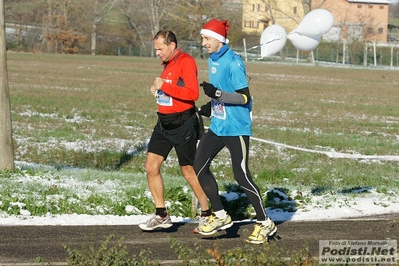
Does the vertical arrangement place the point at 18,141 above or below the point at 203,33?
below

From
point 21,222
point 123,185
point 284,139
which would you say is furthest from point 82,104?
point 21,222

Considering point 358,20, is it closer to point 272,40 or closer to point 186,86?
point 272,40

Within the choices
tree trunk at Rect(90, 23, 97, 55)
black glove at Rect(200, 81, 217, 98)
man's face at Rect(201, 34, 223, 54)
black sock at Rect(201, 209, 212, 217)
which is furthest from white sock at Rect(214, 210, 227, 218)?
tree trunk at Rect(90, 23, 97, 55)

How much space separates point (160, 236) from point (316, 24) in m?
3.02

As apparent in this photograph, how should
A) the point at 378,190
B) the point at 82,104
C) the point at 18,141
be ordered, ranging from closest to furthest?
the point at 378,190 < the point at 18,141 < the point at 82,104

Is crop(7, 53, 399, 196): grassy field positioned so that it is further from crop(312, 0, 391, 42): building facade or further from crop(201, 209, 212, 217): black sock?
crop(312, 0, 391, 42): building facade

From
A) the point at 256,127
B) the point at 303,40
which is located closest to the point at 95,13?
the point at 256,127

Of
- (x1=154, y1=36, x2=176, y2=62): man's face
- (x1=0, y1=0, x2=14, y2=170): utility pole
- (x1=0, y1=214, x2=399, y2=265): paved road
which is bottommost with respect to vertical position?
(x1=0, y1=214, x2=399, y2=265): paved road

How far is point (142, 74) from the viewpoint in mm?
46531

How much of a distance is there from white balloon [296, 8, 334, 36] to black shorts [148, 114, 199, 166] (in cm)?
189

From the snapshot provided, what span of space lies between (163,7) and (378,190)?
84.2 m

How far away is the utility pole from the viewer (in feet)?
35.4

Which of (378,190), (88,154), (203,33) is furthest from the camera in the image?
(88,154)

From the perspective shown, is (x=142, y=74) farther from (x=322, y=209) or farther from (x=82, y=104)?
(x=322, y=209)
